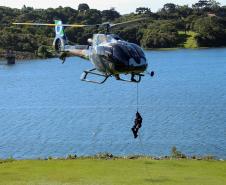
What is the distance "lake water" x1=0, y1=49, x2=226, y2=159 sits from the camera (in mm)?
55719

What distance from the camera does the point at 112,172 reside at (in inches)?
1502

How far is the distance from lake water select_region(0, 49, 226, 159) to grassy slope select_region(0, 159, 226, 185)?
9.90m

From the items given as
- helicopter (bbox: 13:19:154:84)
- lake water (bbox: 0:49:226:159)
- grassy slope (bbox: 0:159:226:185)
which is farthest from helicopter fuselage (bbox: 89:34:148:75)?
lake water (bbox: 0:49:226:159)

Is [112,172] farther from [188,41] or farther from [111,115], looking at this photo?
[188,41]

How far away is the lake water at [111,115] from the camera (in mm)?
55719

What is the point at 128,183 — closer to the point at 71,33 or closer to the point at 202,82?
the point at 202,82

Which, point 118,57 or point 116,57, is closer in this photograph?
point 118,57

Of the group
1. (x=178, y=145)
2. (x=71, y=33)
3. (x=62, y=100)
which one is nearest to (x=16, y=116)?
(x=62, y=100)

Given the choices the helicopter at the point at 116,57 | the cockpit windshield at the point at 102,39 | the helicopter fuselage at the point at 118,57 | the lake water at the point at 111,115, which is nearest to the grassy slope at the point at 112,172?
the lake water at the point at 111,115

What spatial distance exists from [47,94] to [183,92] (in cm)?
2375

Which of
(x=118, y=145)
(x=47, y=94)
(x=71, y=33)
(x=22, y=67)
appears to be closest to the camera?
(x=118, y=145)

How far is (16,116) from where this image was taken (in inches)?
2891

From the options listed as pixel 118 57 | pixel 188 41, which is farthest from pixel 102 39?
pixel 188 41

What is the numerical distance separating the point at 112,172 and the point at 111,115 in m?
33.0
